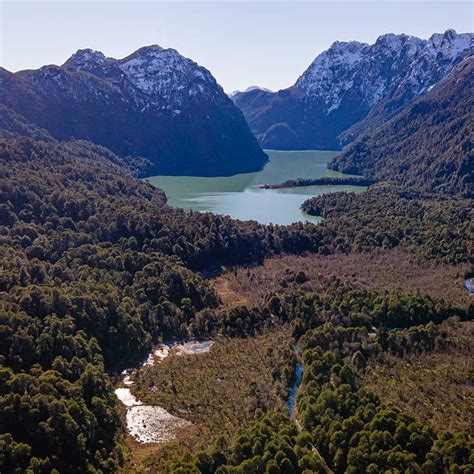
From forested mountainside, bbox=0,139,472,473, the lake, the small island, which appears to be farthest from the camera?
the small island

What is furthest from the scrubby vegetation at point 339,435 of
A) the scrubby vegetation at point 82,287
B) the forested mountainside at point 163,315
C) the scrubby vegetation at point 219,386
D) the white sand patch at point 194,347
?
the white sand patch at point 194,347

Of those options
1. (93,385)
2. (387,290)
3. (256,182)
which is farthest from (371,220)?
(256,182)

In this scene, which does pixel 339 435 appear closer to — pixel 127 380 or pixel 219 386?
pixel 219 386

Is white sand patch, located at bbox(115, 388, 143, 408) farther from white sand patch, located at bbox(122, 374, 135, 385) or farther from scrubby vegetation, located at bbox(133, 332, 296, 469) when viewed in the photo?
white sand patch, located at bbox(122, 374, 135, 385)

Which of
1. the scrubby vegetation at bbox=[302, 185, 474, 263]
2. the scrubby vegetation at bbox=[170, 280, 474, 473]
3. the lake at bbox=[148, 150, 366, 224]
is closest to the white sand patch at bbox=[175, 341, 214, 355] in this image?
the scrubby vegetation at bbox=[170, 280, 474, 473]

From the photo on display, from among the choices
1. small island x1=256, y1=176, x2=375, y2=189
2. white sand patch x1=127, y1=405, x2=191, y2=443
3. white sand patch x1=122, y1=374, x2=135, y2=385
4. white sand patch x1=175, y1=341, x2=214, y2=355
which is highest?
small island x1=256, y1=176, x2=375, y2=189

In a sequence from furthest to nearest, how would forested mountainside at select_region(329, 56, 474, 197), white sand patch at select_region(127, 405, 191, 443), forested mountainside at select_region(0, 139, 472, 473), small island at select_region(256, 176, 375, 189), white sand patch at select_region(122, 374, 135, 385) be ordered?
small island at select_region(256, 176, 375, 189), forested mountainside at select_region(329, 56, 474, 197), white sand patch at select_region(122, 374, 135, 385), white sand patch at select_region(127, 405, 191, 443), forested mountainside at select_region(0, 139, 472, 473)

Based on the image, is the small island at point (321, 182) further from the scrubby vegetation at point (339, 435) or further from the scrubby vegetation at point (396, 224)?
the scrubby vegetation at point (339, 435)

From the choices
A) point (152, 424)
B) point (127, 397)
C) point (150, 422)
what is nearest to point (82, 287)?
point (127, 397)
